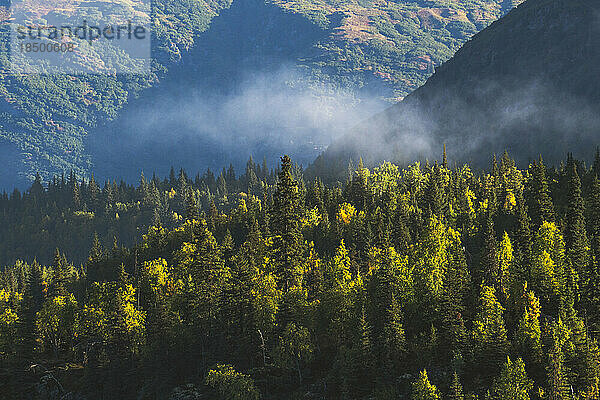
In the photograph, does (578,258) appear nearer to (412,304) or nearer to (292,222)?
(412,304)

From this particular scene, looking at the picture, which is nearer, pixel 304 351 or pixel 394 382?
pixel 394 382

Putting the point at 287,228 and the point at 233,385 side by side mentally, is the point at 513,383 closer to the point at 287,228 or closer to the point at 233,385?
the point at 233,385

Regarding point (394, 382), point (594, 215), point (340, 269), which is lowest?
point (394, 382)

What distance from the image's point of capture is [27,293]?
161m

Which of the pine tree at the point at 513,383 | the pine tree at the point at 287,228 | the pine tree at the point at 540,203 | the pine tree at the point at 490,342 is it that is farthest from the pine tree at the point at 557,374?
the pine tree at the point at 540,203

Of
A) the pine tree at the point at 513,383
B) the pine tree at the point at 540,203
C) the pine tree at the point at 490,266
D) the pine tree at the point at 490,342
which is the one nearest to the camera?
the pine tree at the point at 513,383

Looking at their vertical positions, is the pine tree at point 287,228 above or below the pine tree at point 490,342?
above

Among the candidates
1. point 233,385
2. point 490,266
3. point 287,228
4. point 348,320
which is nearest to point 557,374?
point 490,266

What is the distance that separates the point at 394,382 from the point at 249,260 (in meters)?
37.0

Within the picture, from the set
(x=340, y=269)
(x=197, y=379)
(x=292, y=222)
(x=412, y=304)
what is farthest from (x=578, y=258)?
(x=197, y=379)

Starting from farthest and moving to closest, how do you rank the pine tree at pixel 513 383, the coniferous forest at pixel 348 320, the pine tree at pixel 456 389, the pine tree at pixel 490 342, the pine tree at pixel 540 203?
the pine tree at pixel 540 203, the coniferous forest at pixel 348 320, the pine tree at pixel 490 342, the pine tree at pixel 456 389, the pine tree at pixel 513 383

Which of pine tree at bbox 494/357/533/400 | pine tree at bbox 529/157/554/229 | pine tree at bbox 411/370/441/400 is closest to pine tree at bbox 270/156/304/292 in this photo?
pine tree at bbox 411/370/441/400

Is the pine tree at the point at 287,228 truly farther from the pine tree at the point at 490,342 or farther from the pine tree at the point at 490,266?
the pine tree at the point at 490,342

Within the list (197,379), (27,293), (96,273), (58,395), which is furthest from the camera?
(96,273)
